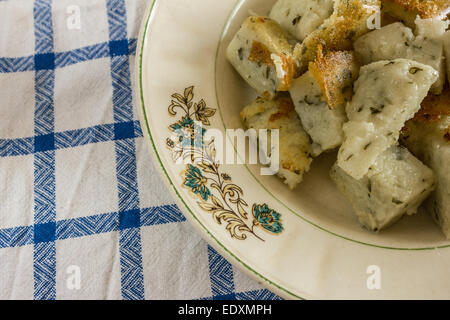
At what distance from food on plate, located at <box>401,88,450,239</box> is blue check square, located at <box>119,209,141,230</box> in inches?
46.0

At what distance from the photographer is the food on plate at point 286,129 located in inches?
80.0

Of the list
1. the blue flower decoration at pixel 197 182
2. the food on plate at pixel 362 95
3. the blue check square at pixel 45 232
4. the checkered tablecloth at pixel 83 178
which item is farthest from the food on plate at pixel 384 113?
the blue check square at pixel 45 232

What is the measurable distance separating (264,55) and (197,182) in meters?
0.62

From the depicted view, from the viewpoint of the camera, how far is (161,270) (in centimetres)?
214

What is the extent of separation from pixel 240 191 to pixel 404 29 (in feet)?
3.03

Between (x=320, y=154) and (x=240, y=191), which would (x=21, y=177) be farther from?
(x=320, y=154)

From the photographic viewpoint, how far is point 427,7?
79.6 inches

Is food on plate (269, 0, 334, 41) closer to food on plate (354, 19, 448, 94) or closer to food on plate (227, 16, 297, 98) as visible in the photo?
food on plate (227, 16, 297, 98)

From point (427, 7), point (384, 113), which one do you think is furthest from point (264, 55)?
point (427, 7)

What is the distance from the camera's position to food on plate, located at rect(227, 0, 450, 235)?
6.10ft
